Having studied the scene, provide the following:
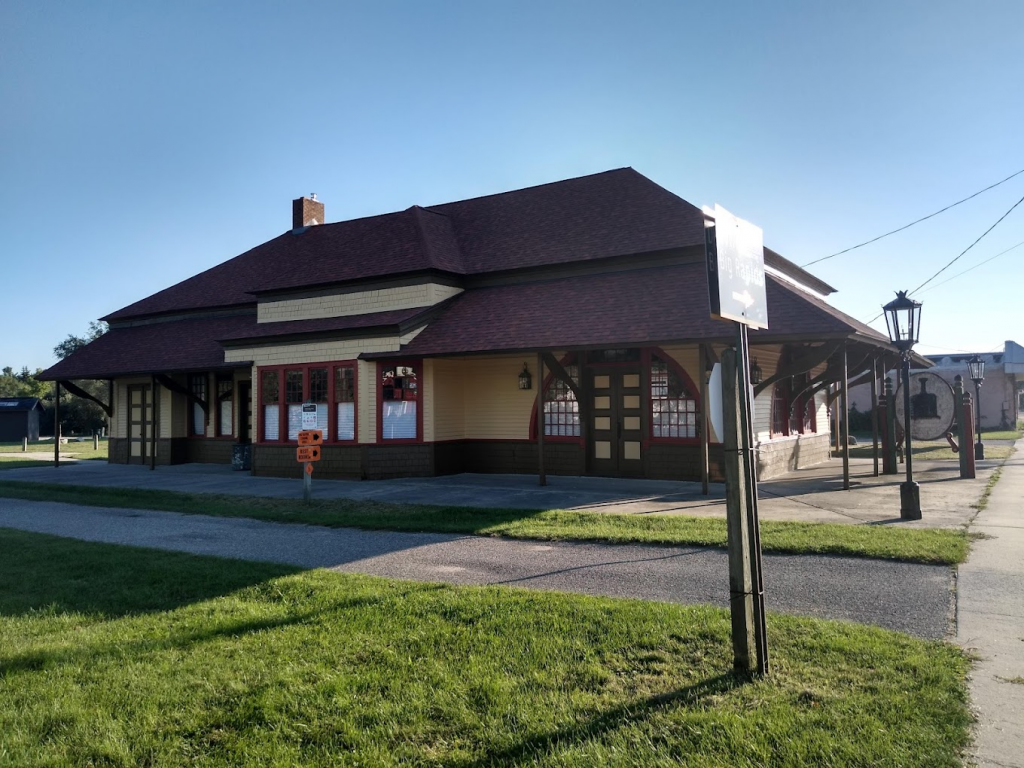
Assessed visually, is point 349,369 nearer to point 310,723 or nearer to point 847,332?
point 847,332

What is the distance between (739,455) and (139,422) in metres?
23.2

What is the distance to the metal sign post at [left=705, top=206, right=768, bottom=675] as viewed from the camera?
14.2ft

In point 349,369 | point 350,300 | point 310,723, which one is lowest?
point 310,723

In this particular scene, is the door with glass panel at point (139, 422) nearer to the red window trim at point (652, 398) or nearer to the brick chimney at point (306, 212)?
the brick chimney at point (306, 212)

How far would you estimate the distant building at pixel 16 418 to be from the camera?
160 ft

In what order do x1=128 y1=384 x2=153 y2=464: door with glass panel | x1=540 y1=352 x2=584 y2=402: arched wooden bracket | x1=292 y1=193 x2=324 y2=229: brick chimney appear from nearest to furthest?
x1=540 y1=352 x2=584 y2=402: arched wooden bracket
x1=128 y1=384 x2=153 y2=464: door with glass panel
x1=292 y1=193 x2=324 y2=229: brick chimney

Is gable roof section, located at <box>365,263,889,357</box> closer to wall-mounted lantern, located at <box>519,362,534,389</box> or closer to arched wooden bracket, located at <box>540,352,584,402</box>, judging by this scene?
arched wooden bracket, located at <box>540,352,584,402</box>

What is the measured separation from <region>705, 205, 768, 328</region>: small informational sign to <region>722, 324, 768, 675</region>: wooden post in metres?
0.33

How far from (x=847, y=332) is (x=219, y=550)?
10.2 m

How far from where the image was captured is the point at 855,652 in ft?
15.1

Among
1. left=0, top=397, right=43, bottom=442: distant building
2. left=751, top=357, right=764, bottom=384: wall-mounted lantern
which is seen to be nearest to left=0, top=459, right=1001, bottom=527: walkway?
left=751, top=357, right=764, bottom=384: wall-mounted lantern

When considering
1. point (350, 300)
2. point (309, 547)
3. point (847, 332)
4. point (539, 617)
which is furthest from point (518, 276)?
point (539, 617)

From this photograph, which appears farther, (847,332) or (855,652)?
(847,332)

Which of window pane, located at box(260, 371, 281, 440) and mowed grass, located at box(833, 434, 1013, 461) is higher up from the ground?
window pane, located at box(260, 371, 281, 440)
